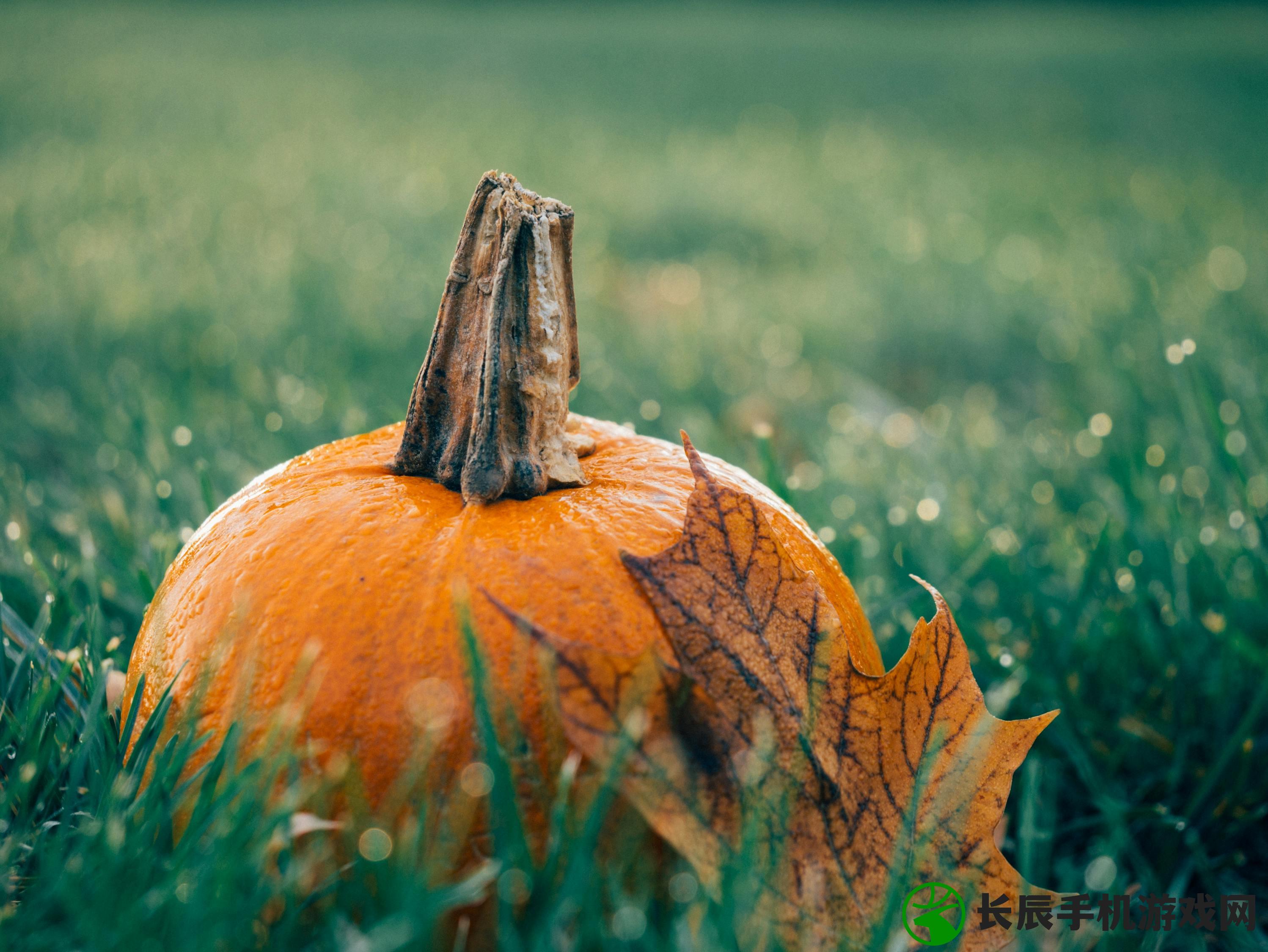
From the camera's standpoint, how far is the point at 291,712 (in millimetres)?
913

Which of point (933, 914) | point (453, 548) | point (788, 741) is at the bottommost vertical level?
point (933, 914)

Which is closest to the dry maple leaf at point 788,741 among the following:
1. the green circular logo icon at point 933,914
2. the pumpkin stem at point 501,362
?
the green circular logo icon at point 933,914

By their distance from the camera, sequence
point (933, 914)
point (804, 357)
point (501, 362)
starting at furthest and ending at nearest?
point (804, 357) → point (501, 362) → point (933, 914)

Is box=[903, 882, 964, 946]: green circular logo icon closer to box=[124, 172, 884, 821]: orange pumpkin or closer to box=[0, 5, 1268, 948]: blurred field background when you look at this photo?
box=[0, 5, 1268, 948]: blurred field background

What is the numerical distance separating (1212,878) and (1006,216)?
5.57m

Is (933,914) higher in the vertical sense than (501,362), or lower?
lower

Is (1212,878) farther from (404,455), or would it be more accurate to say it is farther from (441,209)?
(441,209)

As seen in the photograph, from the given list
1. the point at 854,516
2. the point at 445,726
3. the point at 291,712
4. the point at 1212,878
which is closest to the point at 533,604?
the point at 445,726

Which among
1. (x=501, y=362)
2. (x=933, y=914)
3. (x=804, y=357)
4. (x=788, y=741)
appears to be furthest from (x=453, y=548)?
(x=804, y=357)

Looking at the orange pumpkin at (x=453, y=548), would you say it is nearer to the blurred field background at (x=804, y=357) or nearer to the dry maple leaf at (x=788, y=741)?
the dry maple leaf at (x=788, y=741)

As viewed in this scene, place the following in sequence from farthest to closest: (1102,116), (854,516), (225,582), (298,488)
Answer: (1102,116), (854,516), (298,488), (225,582)

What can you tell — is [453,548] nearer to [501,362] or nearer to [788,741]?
[501,362]

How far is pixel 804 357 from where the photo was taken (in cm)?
385

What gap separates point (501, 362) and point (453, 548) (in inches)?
8.8
